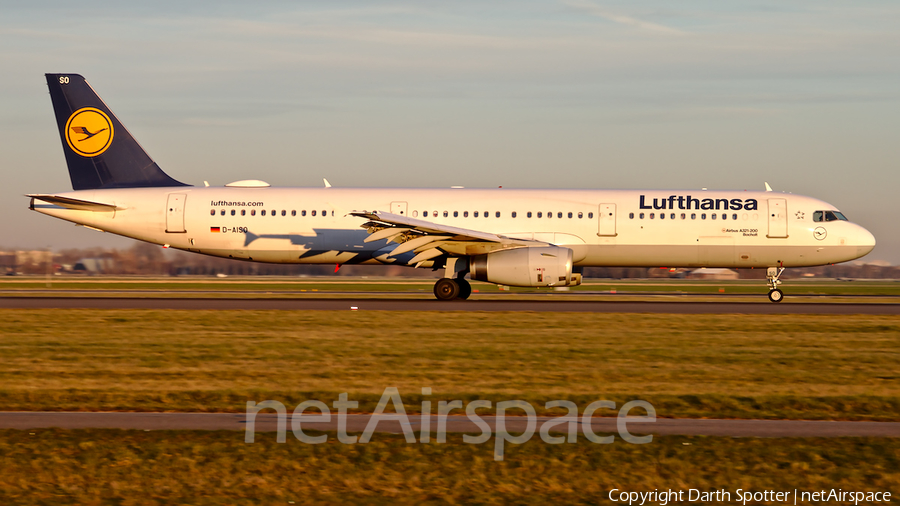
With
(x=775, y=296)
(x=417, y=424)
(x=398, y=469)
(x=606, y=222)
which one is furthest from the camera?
(x=775, y=296)

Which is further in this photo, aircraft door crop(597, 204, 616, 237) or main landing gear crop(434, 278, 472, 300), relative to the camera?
aircraft door crop(597, 204, 616, 237)

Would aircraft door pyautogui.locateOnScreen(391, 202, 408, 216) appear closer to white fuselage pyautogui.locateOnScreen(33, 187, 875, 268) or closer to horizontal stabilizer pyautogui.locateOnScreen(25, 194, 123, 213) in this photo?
white fuselage pyautogui.locateOnScreen(33, 187, 875, 268)

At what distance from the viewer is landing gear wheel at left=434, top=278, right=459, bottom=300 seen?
95.3ft

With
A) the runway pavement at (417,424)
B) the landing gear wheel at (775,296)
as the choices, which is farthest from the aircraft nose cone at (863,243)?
the runway pavement at (417,424)

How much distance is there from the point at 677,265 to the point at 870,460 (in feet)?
76.1

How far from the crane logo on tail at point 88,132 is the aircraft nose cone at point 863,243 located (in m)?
27.6

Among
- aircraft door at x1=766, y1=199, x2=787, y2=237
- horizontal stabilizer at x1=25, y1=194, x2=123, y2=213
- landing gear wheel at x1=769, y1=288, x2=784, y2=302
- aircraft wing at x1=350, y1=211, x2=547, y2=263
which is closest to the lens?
aircraft wing at x1=350, y1=211, x2=547, y2=263

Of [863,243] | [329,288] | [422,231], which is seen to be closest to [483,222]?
[422,231]

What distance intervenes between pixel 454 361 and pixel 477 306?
1230 cm

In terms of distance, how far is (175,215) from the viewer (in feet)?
101

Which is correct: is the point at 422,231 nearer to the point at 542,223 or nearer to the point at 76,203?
the point at 542,223

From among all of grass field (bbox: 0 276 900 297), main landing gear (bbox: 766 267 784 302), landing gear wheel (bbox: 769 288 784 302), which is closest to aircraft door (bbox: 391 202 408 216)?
grass field (bbox: 0 276 900 297)

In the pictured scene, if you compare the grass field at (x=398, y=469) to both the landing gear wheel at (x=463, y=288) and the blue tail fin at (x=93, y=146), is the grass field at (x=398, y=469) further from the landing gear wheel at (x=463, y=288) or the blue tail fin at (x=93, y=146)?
the blue tail fin at (x=93, y=146)

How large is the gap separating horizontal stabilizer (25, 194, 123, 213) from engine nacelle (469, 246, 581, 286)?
14.0m
